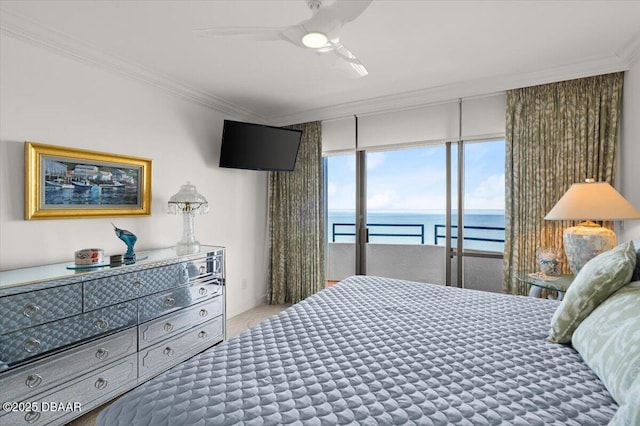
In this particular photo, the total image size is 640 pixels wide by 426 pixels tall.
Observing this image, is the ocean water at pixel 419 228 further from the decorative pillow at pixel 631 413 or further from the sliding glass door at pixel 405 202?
the decorative pillow at pixel 631 413

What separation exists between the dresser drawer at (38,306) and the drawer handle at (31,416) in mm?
476

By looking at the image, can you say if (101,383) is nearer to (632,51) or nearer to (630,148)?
(630,148)

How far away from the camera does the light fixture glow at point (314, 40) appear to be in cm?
163

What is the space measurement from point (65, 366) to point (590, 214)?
3598 mm

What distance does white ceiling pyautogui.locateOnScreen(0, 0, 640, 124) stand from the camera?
1.97 metres

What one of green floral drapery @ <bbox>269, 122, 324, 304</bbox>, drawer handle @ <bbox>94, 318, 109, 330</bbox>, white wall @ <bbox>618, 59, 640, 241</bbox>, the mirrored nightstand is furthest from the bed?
green floral drapery @ <bbox>269, 122, 324, 304</bbox>

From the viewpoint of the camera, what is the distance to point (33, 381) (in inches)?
68.4

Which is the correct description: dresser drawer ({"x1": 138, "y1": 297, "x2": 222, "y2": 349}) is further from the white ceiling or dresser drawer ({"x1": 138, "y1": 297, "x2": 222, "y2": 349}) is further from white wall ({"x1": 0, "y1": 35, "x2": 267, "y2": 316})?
the white ceiling

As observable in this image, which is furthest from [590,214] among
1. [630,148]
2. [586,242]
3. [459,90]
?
[459,90]

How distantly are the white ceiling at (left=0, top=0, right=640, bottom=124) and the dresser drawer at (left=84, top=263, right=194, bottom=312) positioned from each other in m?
1.69

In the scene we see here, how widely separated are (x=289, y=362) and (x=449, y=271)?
278 centimetres

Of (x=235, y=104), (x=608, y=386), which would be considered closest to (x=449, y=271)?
(x=608, y=386)

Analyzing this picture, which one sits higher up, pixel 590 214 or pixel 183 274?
pixel 590 214

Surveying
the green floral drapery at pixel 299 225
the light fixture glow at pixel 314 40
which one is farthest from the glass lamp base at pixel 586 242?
the green floral drapery at pixel 299 225
